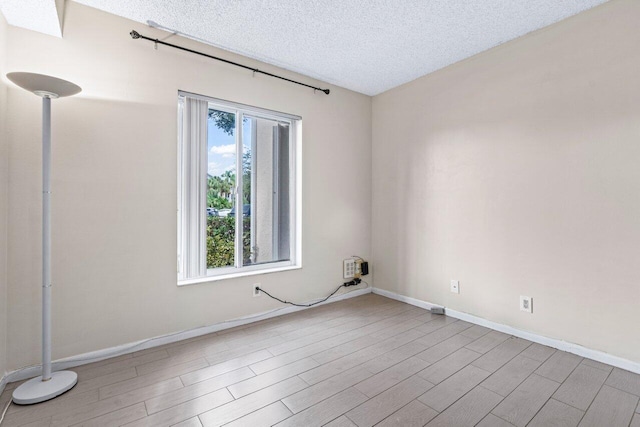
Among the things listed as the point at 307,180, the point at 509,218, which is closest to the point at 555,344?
the point at 509,218

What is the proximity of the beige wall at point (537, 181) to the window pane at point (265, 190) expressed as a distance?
4.54 ft

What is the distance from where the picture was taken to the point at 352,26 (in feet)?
7.78

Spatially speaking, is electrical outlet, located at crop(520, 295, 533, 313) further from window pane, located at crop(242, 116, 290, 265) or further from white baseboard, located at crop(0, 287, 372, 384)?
window pane, located at crop(242, 116, 290, 265)

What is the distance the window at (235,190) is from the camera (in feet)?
8.71

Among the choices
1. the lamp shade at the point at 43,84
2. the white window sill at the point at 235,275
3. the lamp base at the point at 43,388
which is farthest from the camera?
the white window sill at the point at 235,275

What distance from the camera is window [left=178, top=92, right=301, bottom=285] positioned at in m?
2.66

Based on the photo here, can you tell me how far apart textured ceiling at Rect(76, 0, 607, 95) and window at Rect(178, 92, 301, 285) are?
0.54 meters

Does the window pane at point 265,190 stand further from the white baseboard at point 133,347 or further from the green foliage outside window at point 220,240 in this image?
the white baseboard at point 133,347

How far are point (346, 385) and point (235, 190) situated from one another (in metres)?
1.96

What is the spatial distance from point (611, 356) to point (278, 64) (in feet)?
11.7

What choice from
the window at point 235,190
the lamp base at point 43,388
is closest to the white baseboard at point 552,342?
the window at point 235,190

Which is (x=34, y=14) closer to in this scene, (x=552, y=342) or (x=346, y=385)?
(x=346, y=385)

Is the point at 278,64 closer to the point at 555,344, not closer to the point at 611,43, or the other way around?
the point at 611,43

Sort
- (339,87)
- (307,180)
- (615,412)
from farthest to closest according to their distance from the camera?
(339,87) → (307,180) → (615,412)
